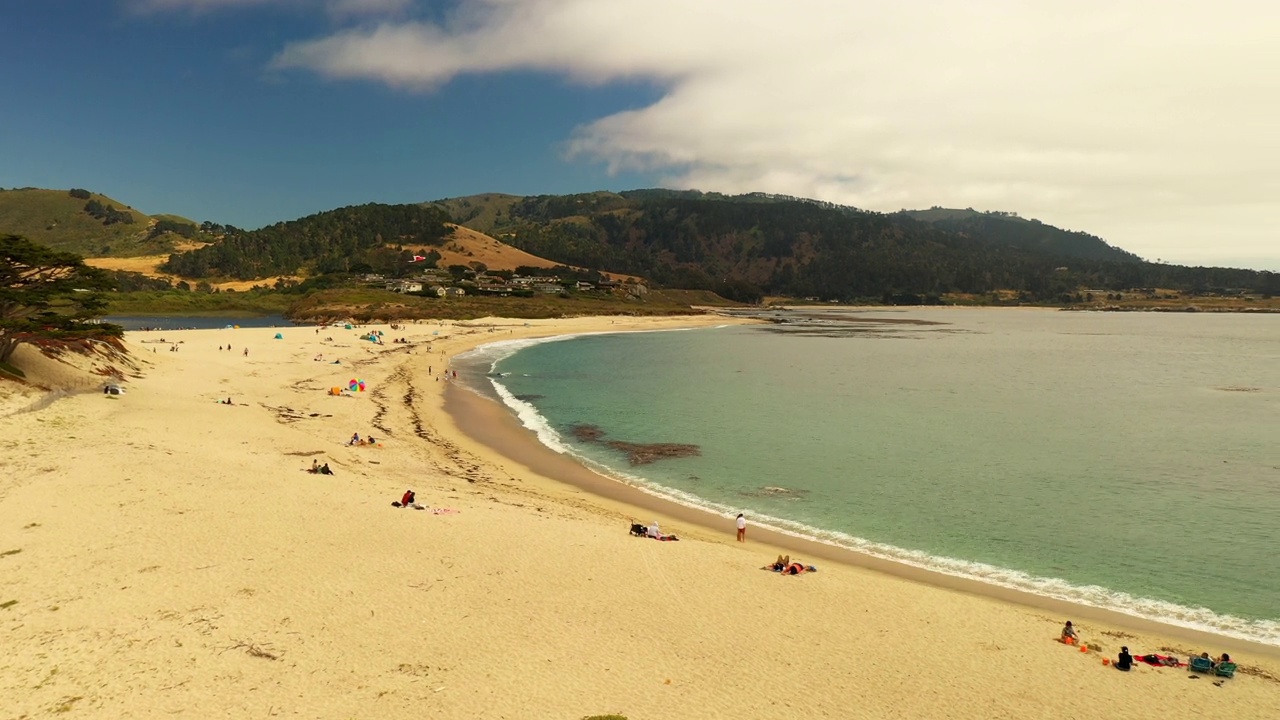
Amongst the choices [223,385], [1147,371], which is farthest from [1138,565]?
[1147,371]

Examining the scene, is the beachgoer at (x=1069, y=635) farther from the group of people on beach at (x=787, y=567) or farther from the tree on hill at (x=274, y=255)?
the tree on hill at (x=274, y=255)

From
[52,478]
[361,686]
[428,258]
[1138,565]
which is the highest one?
[428,258]

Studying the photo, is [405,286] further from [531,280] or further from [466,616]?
[466,616]

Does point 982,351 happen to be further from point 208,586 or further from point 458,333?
point 208,586

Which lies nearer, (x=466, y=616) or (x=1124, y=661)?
(x=1124, y=661)

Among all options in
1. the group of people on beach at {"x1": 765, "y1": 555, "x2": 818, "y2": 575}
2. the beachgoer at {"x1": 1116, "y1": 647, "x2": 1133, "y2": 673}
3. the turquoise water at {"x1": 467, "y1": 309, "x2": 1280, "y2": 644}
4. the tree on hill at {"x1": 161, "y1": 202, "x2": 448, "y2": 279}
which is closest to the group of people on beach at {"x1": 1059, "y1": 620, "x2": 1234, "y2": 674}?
the beachgoer at {"x1": 1116, "y1": 647, "x2": 1133, "y2": 673}

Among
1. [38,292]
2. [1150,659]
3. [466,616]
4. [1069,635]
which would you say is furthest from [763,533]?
[38,292]

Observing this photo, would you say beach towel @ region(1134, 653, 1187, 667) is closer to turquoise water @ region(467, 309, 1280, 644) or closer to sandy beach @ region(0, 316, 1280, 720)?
sandy beach @ region(0, 316, 1280, 720)
